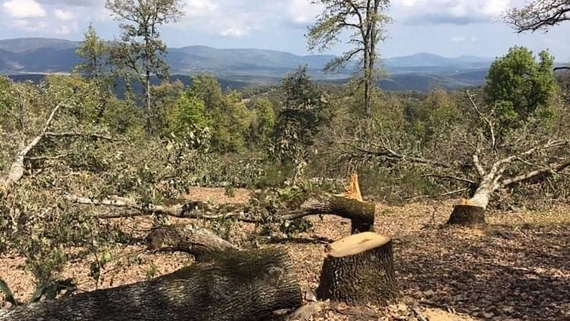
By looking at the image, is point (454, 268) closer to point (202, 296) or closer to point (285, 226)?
point (285, 226)

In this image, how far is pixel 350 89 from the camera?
73.8 ft

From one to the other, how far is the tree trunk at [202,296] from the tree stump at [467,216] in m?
4.63

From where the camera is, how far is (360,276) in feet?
14.9

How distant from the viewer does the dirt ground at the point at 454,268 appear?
457cm

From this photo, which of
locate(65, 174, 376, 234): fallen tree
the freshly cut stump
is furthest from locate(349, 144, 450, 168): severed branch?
the freshly cut stump

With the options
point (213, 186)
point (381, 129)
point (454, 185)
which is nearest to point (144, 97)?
point (213, 186)

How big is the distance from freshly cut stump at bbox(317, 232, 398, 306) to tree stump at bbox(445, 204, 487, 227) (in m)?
3.90

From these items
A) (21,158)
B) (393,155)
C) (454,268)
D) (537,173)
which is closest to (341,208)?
(454,268)

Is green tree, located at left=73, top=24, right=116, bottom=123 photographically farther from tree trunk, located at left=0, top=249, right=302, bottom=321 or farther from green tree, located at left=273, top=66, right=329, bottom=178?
tree trunk, located at left=0, top=249, right=302, bottom=321

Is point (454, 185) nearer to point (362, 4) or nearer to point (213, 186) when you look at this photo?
point (213, 186)

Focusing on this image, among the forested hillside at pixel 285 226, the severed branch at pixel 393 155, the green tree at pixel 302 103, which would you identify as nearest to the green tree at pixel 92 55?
the green tree at pixel 302 103

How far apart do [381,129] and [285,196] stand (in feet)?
18.2

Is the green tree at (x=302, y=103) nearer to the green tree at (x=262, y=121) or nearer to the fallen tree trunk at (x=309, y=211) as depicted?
the green tree at (x=262, y=121)

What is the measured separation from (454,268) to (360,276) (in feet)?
6.41
